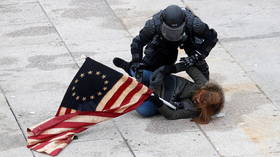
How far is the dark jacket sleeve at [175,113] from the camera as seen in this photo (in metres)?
8.96

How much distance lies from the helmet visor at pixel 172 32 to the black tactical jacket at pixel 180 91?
0.61 m

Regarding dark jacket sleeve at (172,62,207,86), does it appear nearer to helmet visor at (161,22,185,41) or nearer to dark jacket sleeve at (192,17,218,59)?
dark jacket sleeve at (192,17,218,59)

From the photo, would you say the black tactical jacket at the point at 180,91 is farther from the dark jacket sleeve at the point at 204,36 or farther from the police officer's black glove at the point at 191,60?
the dark jacket sleeve at the point at 204,36

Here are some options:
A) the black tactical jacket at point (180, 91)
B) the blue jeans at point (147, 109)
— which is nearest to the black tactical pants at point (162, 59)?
the black tactical jacket at point (180, 91)

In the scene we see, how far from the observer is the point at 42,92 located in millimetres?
9742

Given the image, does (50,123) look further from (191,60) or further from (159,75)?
(191,60)

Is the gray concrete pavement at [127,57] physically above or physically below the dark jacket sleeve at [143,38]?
below

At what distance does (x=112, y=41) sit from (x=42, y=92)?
187 centimetres

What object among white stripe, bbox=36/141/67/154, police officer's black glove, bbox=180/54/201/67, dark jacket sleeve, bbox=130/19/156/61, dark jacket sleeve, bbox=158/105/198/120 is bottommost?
white stripe, bbox=36/141/67/154

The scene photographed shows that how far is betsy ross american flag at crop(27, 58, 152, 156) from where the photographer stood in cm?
866

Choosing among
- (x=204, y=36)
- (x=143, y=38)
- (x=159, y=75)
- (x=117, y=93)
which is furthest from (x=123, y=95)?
(x=204, y=36)

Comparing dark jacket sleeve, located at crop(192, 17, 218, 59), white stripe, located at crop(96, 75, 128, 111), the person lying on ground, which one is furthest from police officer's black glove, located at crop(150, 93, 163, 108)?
dark jacket sleeve, located at crop(192, 17, 218, 59)

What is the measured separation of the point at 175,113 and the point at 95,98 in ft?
3.09

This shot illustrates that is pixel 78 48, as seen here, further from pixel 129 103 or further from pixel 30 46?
pixel 129 103
